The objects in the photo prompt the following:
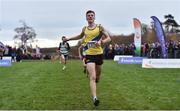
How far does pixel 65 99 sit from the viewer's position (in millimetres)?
12836

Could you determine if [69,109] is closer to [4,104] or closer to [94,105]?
[94,105]

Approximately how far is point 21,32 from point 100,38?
7515 centimetres

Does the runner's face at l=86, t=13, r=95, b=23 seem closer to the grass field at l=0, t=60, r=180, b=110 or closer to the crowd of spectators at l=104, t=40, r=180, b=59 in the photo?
the grass field at l=0, t=60, r=180, b=110

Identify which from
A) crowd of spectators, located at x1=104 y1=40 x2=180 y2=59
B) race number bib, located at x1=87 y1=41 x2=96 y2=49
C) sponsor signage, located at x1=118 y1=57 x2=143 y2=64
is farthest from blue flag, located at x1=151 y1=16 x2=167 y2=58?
race number bib, located at x1=87 y1=41 x2=96 y2=49

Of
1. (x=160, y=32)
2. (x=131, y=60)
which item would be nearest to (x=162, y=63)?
(x=160, y=32)

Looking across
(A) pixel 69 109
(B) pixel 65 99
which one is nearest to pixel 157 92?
(B) pixel 65 99

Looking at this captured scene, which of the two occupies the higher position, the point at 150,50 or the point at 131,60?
the point at 150,50

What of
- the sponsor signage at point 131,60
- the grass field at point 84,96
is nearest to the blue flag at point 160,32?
the sponsor signage at point 131,60

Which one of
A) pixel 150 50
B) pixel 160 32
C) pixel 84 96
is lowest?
pixel 84 96

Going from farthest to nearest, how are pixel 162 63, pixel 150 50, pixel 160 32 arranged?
pixel 150 50 → pixel 160 32 → pixel 162 63

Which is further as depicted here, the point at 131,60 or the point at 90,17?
the point at 131,60

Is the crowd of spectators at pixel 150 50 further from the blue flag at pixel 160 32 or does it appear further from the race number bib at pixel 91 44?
the race number bib at pixel 91 44

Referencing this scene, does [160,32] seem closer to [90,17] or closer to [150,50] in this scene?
[150,50]

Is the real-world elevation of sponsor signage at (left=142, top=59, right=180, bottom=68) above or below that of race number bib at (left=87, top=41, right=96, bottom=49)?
below
